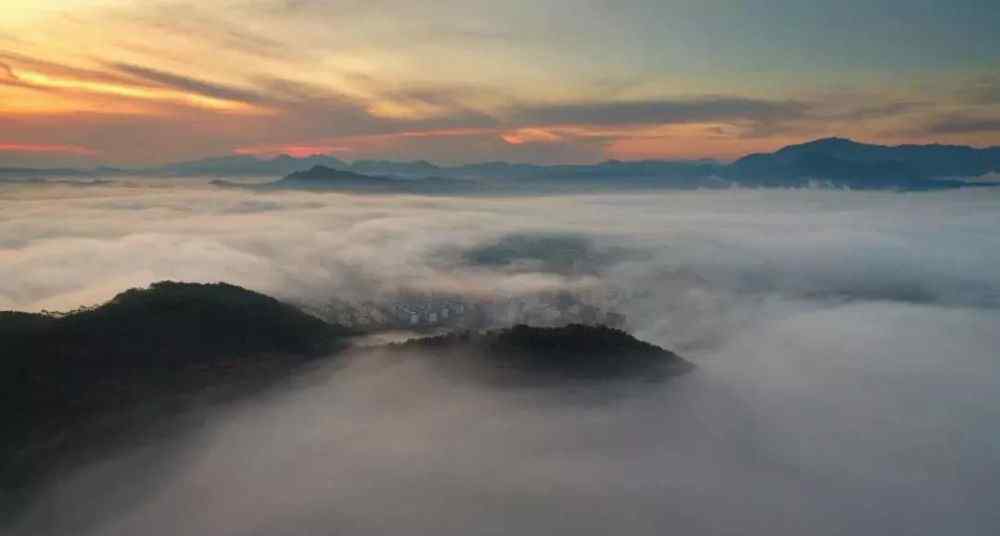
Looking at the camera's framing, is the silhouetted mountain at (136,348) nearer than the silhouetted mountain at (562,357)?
Yes

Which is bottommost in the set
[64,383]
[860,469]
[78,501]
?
[860,469]

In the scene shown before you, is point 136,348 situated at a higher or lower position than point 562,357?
higher

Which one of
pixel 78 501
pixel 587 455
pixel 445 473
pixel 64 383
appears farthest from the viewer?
pixel 587 455

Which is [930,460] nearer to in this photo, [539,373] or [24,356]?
[539,373]

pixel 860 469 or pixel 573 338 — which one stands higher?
pixel 573 338

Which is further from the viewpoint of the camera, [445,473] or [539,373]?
[539,373]

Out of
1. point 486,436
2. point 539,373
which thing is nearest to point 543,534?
point 486,436

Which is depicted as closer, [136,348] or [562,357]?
[136,348]

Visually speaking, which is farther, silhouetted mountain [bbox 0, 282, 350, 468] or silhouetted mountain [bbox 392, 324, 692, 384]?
silhouetted mountain [bbox 392, 324, 692, 384]
